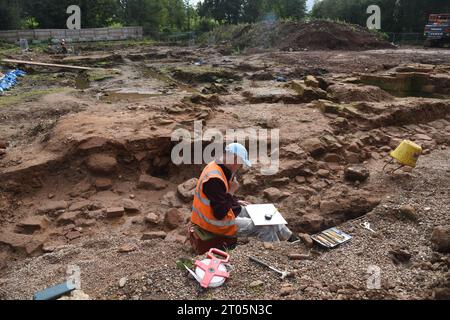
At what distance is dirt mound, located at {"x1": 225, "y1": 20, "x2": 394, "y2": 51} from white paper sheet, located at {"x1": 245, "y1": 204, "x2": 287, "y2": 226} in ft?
61.0

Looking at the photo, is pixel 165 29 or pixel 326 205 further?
pixel 165 29

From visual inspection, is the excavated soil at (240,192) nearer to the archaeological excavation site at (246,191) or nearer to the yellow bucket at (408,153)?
the archaeological excavation site at (246,191)

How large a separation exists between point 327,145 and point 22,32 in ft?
101

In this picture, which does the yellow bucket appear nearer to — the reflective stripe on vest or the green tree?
the reflective stripe on vest

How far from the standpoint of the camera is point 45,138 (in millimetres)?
6500

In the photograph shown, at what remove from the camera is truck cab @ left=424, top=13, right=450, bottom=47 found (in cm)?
2088

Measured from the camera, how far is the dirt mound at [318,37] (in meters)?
21.4

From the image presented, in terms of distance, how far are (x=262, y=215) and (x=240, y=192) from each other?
1.26m

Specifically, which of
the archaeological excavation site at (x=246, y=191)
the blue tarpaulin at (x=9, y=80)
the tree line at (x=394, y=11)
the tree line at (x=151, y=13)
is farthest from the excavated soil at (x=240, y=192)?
the tree line at (x=151, y=13)

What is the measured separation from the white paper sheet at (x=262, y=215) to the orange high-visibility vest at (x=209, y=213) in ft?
1.09
